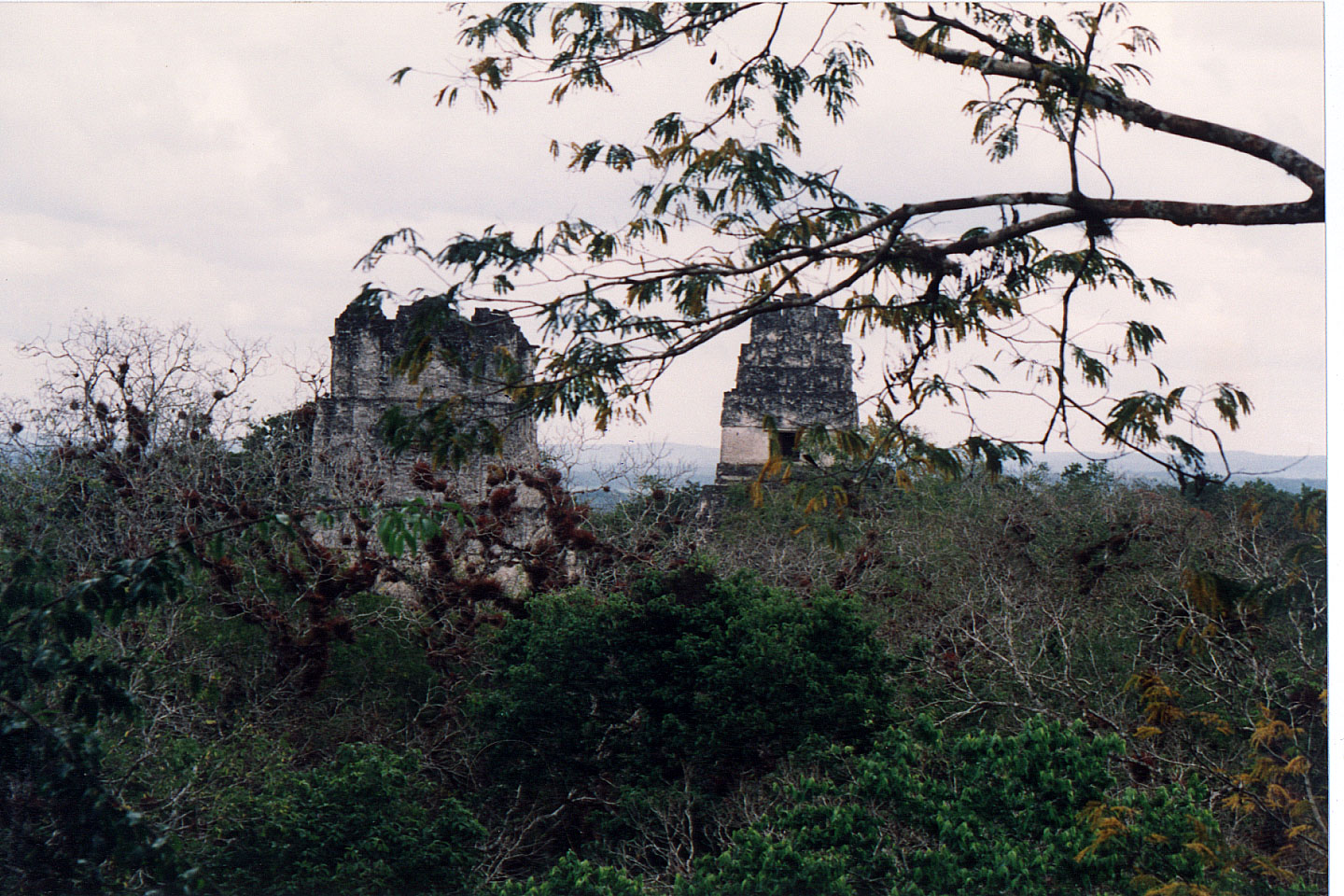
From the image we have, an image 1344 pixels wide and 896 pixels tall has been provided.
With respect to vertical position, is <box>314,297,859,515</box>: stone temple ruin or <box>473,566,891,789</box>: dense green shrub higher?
<box>314,297,859,515</box>: stone temple ruin

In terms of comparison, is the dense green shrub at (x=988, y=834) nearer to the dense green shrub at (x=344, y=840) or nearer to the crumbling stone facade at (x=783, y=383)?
the dense green shrub at (x=344, y=840)

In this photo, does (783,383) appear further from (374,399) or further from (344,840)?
(344,840)

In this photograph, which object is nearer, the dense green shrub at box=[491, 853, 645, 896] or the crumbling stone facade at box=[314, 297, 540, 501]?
the dense green shrub at box=[491, 853, 645, 896]

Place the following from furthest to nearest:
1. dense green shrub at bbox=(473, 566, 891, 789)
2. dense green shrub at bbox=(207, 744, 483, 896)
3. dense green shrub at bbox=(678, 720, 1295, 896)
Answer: dense green shrub at bbox=(473, 566, 891, 789), dense green shrub at bbox=(207, 744, 483, 896), dense green shrub at bbox=(678, 720, 1295, 896)

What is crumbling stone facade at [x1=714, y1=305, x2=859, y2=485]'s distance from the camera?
39.0 ft

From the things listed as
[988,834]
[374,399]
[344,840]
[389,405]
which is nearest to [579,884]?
[344,840]

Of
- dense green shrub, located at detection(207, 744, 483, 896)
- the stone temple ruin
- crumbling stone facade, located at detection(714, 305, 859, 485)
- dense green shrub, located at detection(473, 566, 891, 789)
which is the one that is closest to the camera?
dense green shrub, located at detection(207, 744, 483, 896)

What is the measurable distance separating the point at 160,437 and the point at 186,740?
4375 mm

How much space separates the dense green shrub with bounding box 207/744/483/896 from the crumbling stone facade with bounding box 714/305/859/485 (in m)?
7.37

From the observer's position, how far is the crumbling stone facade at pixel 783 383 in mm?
11898

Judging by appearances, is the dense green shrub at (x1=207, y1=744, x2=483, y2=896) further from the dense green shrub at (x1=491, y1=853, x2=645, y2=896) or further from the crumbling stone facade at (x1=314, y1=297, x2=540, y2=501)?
the crumbling stone facade at (x1=314, y1=297, x2=540, y2=501)

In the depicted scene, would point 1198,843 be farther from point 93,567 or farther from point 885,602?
point 93,567

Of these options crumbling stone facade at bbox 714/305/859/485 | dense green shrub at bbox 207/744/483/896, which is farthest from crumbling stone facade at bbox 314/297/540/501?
dense green shrub at bbox 207/744/483/896

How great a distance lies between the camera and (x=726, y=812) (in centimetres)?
527
